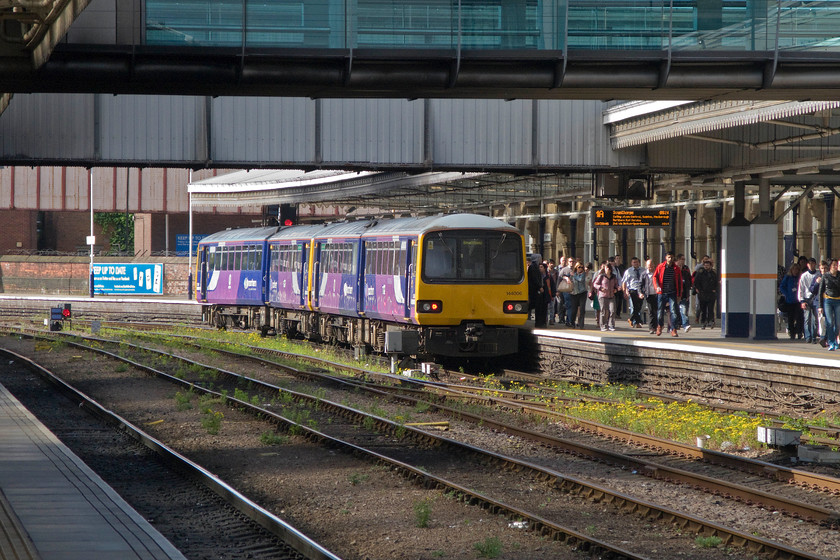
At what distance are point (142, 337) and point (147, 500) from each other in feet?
77.8

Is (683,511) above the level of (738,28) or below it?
below

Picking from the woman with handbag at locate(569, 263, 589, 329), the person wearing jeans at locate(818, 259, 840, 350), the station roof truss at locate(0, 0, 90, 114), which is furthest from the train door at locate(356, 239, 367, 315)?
the station roof truss at locate(0, 0, 90, 114)

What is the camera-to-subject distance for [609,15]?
53.0 feet

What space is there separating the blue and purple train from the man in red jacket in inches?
108

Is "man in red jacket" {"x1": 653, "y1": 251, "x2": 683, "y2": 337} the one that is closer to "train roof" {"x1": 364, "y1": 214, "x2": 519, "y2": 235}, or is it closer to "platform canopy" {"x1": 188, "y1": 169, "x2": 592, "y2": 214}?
"train roof" {"x1": 364, "y1": 214, "x2": 519, "y2": 235}

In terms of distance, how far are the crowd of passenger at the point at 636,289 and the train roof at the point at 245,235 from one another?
9267mm

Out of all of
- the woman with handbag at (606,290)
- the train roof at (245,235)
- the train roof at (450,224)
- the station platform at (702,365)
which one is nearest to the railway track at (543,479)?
the station platform at (702,365)

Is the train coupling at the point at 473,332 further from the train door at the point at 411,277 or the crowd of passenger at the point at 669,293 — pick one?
the crowd of passenger at the point at 669,293

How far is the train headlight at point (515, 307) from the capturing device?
22.0 m

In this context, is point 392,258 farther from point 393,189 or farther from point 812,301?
point 812,301

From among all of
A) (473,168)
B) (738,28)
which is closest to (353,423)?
(738,28)

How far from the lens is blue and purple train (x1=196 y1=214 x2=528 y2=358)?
21.6 m

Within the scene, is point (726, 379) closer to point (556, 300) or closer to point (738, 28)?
point (738, 28)

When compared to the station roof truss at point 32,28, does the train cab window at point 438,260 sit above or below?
below
